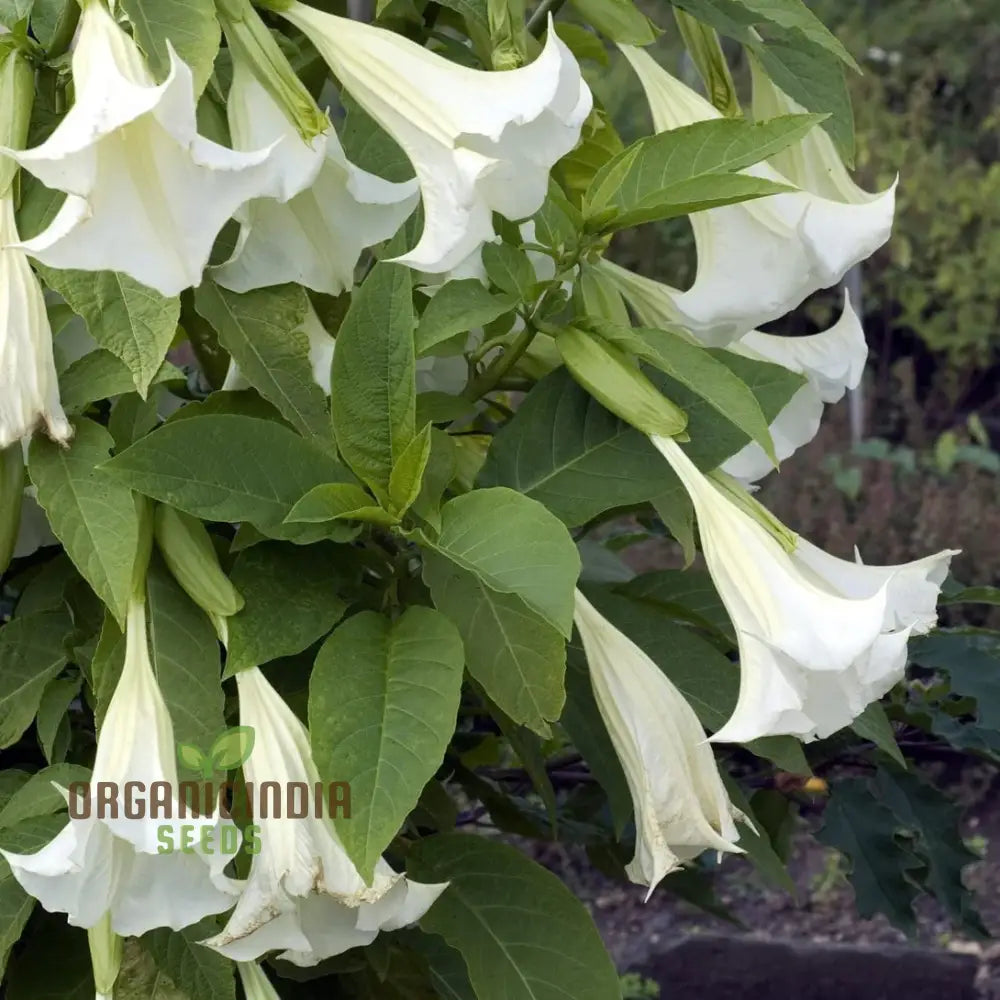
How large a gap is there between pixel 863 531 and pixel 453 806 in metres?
2.62

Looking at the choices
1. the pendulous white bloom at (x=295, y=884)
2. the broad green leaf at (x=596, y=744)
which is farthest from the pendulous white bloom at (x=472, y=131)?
the broad green leaf at (x=596, y=744)

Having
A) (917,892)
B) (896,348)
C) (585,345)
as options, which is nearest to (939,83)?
(896,348)

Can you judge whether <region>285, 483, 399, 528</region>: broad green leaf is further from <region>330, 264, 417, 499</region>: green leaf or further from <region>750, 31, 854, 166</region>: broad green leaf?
<region>750, 31, 854, 166</region>: broad green leaf

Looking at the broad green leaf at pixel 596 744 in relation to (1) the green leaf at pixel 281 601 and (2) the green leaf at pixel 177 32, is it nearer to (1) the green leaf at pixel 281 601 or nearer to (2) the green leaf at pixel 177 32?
(1) the green leaf at pixel 281 601

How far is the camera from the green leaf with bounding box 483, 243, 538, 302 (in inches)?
23.9

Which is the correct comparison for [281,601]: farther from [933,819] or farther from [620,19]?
[933,819]

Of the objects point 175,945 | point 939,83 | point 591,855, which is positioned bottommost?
point 939,83

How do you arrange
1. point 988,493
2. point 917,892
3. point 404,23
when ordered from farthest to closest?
point 988,493, point 917,892, point 404,23

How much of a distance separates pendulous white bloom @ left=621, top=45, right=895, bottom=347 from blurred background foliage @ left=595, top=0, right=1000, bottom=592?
3120 mm

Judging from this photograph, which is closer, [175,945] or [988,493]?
[175,945]

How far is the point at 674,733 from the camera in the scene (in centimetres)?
61

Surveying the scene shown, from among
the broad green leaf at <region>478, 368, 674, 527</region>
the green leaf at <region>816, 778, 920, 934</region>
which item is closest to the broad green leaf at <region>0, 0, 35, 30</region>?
the broad green leaf at <region>478, 368, 674, 527</region>

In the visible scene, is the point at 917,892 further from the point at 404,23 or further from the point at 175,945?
the point at 404,23

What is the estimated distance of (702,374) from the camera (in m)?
0.57
